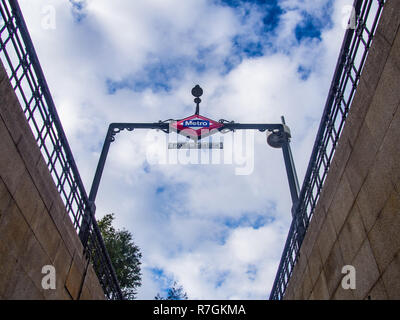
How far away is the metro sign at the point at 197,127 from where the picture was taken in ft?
40.3

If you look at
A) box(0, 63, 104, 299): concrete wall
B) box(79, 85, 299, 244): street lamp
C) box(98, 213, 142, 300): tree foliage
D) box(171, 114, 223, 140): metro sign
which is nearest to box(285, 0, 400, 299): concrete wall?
box(79, 85, 299, 244): street lamp

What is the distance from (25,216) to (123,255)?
2771 cm

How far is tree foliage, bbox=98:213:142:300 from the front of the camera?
98.9 ft

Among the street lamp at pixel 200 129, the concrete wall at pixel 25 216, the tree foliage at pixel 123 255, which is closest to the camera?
the concrete wall at pixel 25 216

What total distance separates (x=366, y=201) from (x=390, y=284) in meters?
1.19

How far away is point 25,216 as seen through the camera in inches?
222

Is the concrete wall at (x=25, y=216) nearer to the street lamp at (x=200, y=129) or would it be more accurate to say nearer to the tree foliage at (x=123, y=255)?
the street lamp at (x=200, y=129)

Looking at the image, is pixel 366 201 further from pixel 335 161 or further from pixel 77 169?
pixel 77 169

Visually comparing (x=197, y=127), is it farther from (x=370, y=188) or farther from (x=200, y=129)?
(x=370, y=188)

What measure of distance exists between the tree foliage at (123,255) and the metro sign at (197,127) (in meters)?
20.5

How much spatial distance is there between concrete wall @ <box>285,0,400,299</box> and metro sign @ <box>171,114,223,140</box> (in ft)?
20.1

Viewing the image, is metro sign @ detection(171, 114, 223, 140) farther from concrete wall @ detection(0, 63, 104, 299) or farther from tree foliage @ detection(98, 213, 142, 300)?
tree foliage @ detection(98, 213, 142, 300)

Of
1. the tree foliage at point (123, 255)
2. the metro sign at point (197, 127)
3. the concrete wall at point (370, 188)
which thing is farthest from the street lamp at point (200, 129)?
the tree foliage at point (123, 255)
